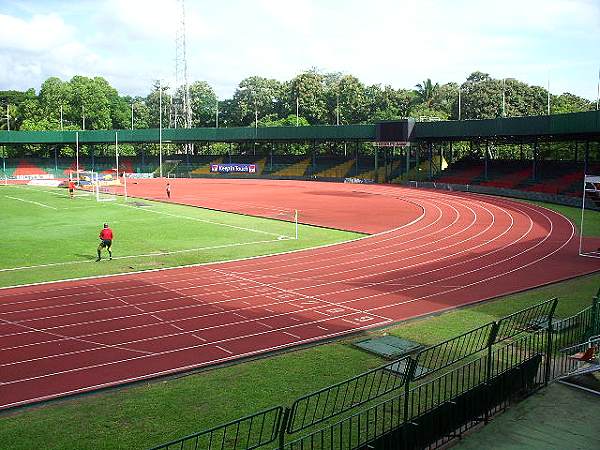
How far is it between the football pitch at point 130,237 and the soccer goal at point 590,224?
1220 cm

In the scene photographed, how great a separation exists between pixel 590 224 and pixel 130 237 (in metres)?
30.0

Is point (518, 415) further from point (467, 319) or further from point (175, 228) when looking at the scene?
point (175, 228)

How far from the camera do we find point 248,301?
19.5 m

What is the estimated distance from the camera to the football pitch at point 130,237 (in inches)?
998

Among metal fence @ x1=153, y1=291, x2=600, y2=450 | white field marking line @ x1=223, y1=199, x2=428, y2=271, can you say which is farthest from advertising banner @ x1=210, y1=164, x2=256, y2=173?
metal fence @ x1=153, y1=291, x2=600, y2=450

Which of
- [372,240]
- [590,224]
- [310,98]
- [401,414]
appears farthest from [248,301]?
[310,98]

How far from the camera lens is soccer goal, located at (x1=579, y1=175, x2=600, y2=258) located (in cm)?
2806

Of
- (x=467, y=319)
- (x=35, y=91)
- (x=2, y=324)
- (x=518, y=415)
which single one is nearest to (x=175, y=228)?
(x=2, y=324)

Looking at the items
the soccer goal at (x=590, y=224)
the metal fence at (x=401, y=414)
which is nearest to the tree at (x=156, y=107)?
the soccer goal at (x=590, y=224)

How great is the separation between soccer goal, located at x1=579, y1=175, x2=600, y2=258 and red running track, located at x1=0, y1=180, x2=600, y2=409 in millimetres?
861

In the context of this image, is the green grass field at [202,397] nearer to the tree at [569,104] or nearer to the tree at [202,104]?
the tree at [569,104]

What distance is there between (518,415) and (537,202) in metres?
47.1

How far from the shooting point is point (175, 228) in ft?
121

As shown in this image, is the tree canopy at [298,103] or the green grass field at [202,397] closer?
the green grass field at [202,397]
